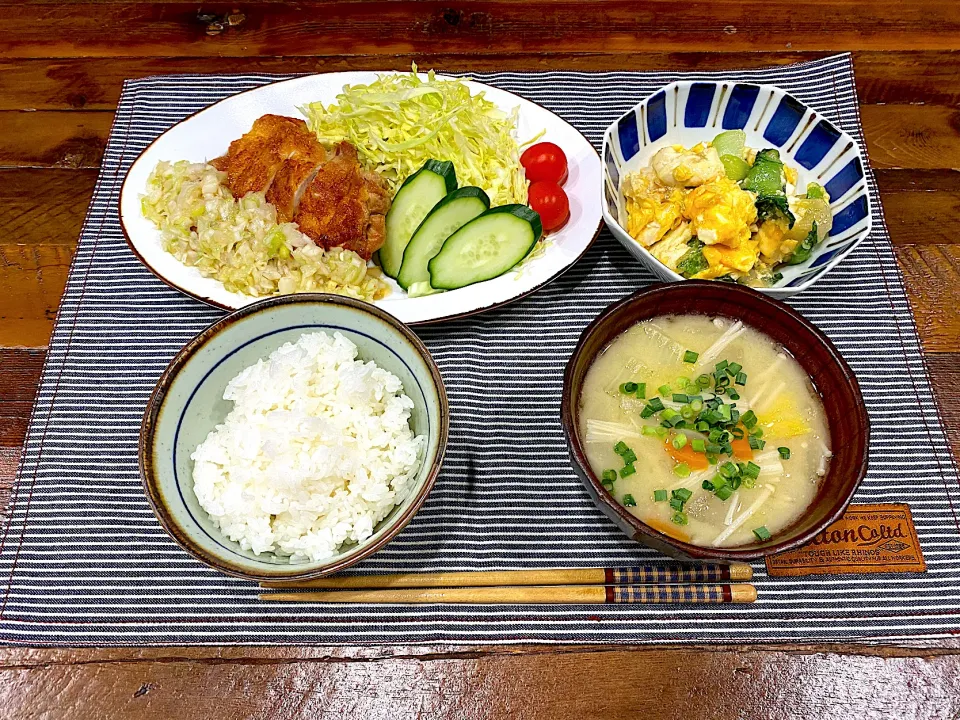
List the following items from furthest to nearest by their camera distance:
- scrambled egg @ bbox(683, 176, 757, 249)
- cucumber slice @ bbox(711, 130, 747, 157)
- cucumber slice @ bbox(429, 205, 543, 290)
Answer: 1. cucumber slice @ bbox(711, 130, 747, 157)
2. cucumber slice @ bbox(429, 205, 543, 290)
3. scrambled egg @ bbox(683, 176, 757, 249)

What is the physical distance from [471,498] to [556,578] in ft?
1.40

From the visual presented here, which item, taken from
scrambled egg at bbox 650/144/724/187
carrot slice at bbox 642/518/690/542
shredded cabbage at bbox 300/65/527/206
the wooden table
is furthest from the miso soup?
shredded cabbage at bbox 300/65/527/206

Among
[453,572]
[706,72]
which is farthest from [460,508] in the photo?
[706,72]

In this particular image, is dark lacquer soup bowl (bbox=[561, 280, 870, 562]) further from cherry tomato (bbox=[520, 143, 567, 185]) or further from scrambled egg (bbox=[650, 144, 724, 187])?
cherry tomato (bbox=[520, 143, 567, 185])

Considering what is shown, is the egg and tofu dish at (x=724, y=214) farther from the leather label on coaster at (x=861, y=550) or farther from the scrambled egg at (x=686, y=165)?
the leather label on coaster at (x=861, y=550)

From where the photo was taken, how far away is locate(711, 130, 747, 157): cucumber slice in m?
2.87

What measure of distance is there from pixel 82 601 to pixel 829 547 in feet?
8.58

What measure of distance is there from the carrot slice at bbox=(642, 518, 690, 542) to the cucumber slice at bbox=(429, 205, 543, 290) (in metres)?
1.26

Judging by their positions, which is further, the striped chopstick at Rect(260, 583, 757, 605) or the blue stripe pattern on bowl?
the blue stripe pattern on bowl

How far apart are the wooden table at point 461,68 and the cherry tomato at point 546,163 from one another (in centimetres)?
97

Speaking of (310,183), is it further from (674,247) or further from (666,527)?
(666,527)

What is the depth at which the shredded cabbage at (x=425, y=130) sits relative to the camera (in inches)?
120

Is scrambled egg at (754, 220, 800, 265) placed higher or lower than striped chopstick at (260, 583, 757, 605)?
higher

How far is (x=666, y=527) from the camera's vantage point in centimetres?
189
